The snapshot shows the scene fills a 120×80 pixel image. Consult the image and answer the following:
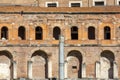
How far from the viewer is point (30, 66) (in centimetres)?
6494

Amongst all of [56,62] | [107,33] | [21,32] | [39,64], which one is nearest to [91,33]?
[107,33]

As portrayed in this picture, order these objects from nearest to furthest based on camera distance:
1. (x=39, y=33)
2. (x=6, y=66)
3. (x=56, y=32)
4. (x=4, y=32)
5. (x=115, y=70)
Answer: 1. (x=115, y=70)
2. (x=6, y=66)
3. (x=4, y=32)
4. (x=39, y=33)
5. (x=56, y=32)

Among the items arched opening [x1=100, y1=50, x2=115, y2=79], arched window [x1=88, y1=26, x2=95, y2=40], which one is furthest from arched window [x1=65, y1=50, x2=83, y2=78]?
arched window [x1=88, y1=26, x2=95, y2=40]

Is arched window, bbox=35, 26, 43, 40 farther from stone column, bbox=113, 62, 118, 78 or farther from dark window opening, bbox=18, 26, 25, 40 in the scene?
stone column, bbox=113, 62, 118, 78

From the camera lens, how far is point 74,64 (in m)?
66.4

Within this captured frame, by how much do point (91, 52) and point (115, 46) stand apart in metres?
2.92

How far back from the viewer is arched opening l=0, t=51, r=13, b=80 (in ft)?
215

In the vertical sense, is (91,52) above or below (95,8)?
below

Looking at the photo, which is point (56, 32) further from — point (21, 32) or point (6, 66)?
point (6, 66)

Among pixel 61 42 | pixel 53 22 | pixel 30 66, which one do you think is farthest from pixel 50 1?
pixel 61 42

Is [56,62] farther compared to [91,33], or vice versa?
[91,33]

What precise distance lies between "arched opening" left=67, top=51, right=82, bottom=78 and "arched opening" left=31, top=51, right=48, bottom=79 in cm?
273

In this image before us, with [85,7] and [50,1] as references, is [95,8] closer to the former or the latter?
[85,7]

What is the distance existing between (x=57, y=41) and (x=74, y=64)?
346 cm
